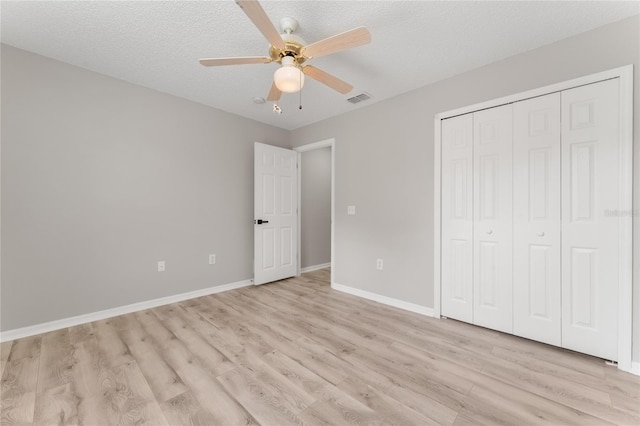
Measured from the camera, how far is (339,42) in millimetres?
1632

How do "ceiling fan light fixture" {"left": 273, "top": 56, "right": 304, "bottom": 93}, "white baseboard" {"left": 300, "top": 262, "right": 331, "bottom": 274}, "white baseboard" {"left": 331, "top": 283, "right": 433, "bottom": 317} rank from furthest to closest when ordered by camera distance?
"white baseboard" {"left": 300, "top": 262, "right": 331, "bottom": 274}, "white baseboard" {"left": 331, "top": 283, "right": 433, "bottom": 317}, "ceiling fan light fixture" {"left": 273, "top": 56, "right": 304, "bottom": 93}

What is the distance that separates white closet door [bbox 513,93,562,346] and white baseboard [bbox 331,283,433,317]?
0.81 metres

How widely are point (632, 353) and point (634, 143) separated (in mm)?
1489

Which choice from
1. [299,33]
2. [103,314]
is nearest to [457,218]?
[299,33]

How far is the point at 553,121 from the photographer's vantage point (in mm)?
2123

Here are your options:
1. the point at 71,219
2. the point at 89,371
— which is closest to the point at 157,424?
the point at 89,371

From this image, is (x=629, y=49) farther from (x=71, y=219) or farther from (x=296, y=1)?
(x=71, y=219)

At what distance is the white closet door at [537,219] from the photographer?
212 cm

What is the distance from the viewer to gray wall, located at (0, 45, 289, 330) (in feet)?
7.49

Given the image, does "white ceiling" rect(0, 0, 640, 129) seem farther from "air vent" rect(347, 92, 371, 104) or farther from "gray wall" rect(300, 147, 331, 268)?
"gray wall" rect(300, 147, 331, 268)

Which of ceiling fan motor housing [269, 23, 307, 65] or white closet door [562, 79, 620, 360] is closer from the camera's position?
ceiling fan motor housing [269, 23, 307, 65]

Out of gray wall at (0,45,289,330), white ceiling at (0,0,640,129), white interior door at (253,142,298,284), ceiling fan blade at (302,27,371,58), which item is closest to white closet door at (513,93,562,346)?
white ceiling at (0,0,640,129)

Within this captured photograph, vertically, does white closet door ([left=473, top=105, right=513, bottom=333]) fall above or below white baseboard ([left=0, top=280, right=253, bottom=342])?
above

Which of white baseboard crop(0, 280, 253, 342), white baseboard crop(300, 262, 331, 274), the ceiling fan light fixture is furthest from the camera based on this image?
white baseboard crop(300, 262, 331, 274)
